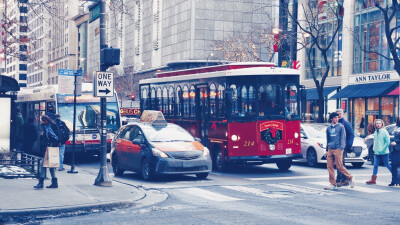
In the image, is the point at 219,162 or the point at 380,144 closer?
the point at 380,144

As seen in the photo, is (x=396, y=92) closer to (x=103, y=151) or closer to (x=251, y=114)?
(x=251, y=114)

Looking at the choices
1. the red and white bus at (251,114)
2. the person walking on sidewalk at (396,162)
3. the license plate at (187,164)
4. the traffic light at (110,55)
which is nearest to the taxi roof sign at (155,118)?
the red and white bus at (251,114)

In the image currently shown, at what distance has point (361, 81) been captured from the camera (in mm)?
42281

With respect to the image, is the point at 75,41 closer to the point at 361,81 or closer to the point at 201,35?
the point at 201,35

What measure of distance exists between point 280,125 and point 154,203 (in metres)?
7.91

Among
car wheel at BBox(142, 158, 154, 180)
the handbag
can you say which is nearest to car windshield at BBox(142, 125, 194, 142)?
car wheel at BBox(142, 158, 154, 180)

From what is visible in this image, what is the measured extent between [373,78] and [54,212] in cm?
3296

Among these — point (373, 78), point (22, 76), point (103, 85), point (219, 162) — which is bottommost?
point (219, 162)

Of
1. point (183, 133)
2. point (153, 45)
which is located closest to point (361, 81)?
point (183, 133)

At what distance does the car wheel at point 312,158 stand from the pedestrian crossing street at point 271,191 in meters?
5.67

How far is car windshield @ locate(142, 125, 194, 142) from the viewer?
17.4 meters

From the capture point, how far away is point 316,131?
22672 mm

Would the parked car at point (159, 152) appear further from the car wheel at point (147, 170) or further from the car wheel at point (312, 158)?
the car wheel at point (312, 158)

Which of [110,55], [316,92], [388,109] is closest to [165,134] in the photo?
[110,55]
